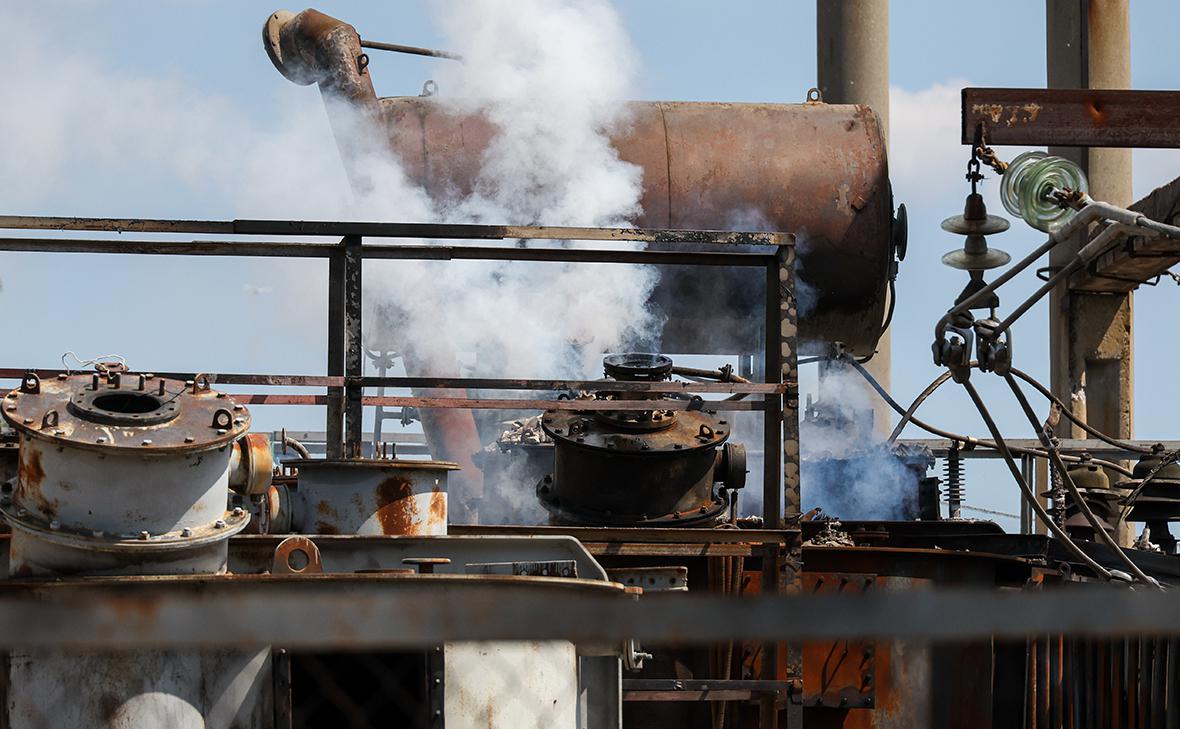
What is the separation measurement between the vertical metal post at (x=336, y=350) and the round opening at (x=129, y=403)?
193cm

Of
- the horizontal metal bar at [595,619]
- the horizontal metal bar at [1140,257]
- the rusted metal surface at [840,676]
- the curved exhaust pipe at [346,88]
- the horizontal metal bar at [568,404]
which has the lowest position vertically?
the rusted metal surface at [840,676]

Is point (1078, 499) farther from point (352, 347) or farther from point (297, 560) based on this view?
point (297, 560)

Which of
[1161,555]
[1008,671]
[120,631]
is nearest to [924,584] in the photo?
[1008,671]

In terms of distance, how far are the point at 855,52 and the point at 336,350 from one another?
36.3 ft

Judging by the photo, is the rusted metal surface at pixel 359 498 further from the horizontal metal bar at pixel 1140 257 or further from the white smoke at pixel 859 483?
the horizontal metal bar at pixel 1140 257

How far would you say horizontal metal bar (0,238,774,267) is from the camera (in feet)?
20.7

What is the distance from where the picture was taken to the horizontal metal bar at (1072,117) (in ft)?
21.1

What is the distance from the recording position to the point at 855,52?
52.5ft

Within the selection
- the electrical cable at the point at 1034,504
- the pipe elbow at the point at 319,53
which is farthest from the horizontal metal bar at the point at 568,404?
the pipe elbow at the point at 319,53

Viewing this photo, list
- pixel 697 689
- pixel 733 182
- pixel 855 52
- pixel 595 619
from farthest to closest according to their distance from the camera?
1. pixel 855 52
2. pixel 733 182
3. pixel 697 689
4. pixel 595 619

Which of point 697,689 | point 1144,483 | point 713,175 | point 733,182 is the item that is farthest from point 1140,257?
point 697,689

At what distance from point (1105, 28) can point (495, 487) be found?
9.09m

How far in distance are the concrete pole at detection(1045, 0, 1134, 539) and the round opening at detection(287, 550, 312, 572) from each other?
1104cm

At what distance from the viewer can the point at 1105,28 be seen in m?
14.1
